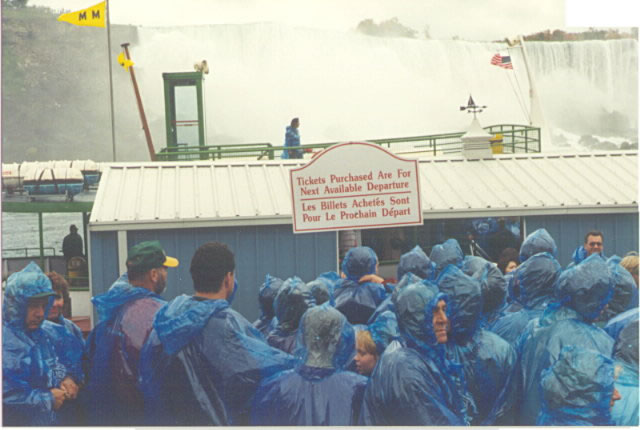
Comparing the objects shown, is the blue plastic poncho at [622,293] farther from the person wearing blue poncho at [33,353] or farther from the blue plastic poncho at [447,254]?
the person wearing blue poncho at [33,353]

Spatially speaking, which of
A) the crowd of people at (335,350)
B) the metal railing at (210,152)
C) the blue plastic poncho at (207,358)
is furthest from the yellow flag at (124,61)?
the blue plastic poncho at (207,358)

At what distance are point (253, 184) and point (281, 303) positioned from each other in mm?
2382

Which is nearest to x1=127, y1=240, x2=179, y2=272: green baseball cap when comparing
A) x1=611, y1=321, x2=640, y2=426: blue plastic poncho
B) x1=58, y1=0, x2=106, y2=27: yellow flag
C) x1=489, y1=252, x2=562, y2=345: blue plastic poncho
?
x1=489, y1=252, x2=562, y2=345: blue plastic poncho

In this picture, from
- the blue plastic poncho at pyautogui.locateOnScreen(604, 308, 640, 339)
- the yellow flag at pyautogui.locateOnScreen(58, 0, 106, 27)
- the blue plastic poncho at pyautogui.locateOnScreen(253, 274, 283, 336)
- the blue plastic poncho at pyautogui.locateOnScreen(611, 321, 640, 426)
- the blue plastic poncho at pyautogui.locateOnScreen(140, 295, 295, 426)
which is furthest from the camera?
the yellow flag at pyautogui.locateOnScreen(58, 0, 106, 27)

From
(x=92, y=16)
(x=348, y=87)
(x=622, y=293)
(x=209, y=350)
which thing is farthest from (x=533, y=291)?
(x=348, y=87)

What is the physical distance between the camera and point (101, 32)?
A: 100 ft

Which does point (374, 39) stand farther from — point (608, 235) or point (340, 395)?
point (340, 395)

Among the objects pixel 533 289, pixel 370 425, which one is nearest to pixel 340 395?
pixel 370 425

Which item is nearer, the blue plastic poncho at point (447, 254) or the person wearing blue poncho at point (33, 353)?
the person wearing blue poncho at point (33, 353)

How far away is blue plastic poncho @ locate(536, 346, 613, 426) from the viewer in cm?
348

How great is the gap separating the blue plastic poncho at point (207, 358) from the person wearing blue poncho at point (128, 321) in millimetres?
205

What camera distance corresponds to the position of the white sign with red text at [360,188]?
6.66 metres

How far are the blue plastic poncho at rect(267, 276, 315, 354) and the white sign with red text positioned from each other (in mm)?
1569

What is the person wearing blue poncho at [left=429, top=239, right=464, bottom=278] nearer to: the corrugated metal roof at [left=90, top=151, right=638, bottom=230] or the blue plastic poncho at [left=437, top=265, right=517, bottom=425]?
the corrugated metal roof at [left=90, top=151, right=638, bottom=230]
